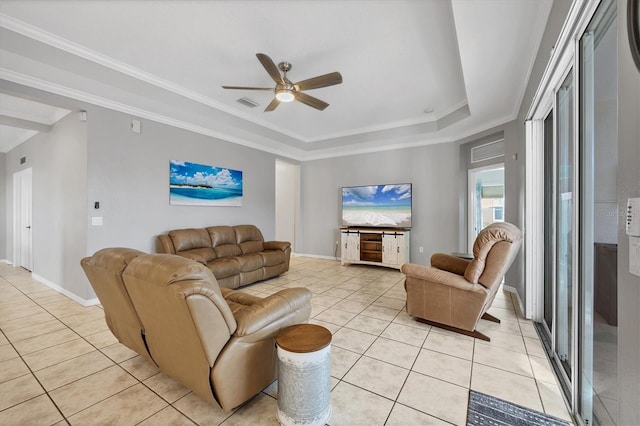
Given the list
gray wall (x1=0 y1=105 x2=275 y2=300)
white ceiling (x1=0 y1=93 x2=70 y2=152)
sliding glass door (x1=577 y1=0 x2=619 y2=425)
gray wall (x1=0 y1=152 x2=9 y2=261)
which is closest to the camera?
sliding glass door (x1=577 y1=0 x2=619 y2=425)

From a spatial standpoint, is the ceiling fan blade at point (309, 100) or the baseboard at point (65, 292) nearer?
the ceiling fan blade at point (309, 100)

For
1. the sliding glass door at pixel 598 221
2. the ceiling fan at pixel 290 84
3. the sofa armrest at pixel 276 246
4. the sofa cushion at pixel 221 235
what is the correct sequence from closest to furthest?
the sliding glass door at pixel 598 221, the ceiling fan at pixel 290 84, the sofa cushion at pixel 221 235, the sofa armrest at pixel 276 246

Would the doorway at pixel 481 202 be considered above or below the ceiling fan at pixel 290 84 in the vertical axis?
below

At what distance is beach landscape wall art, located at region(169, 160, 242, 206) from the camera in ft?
14.4

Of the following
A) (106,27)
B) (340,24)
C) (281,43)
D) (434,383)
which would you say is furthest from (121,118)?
(434,383)

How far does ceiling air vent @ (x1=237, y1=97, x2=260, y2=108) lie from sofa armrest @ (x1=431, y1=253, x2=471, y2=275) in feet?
11.7

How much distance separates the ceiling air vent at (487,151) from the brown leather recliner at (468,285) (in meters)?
2.55

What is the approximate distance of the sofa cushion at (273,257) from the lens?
4.66 metres

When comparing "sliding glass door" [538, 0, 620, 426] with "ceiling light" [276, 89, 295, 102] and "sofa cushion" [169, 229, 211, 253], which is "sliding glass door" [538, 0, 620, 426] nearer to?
"ceiling light" [276, 89, 295, 102]

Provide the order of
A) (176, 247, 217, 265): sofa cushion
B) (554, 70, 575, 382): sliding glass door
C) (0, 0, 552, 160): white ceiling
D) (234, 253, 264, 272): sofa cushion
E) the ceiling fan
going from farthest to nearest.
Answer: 1. (234, 253, 264, 272): sofa cushion
2. (176, 247, 217, 265): sofa cushion
3. the ceiling fan
4. (0, 0, 552, 160): white ceiling
5. (554, 70, 575, 382): sliding glass door

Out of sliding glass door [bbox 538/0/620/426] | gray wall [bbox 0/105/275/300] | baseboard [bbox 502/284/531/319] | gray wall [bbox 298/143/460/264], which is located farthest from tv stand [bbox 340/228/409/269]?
sliding glass door [bbox 538/0/620/426]

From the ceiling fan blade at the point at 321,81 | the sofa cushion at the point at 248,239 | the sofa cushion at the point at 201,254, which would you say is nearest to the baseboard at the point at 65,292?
the sofa cushion at the point at 201,254

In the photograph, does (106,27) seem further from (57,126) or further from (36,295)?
(36,295)

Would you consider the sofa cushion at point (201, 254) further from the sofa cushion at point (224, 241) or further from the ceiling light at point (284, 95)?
the ceiling light at point (284, 95)
